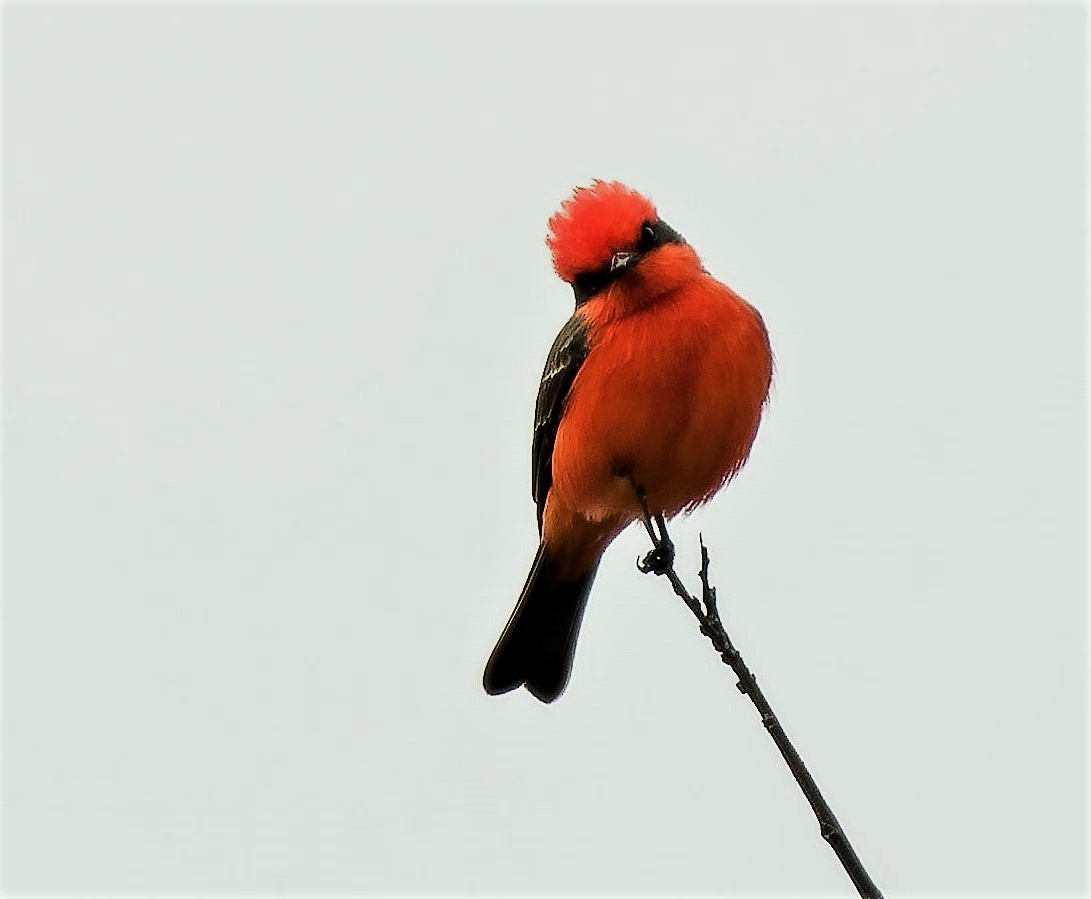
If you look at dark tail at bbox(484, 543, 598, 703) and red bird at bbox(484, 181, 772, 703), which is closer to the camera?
red bird at bbox(484, 181, 772, 703)

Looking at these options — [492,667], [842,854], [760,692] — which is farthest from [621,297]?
[842,854]

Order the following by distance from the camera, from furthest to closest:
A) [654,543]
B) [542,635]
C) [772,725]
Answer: [542,635], [654,543], [772,725]

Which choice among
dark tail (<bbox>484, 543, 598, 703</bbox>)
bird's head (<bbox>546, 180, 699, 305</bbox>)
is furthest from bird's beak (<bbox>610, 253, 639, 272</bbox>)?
dark tail (<bbox>484, 543, 598, 703</bbox>)

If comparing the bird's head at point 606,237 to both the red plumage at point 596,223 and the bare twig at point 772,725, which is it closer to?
the red plumage at point 596,223

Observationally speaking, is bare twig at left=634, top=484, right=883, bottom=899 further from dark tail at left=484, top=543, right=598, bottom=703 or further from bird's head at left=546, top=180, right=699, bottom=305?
dark tail at left=484, top=543, right=598, bottom=703

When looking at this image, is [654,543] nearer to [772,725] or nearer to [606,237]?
[772,725]

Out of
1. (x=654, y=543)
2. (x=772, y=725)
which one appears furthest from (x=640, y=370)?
(x=772, y=725)

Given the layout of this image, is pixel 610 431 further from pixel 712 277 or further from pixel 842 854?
pixel 842 854
